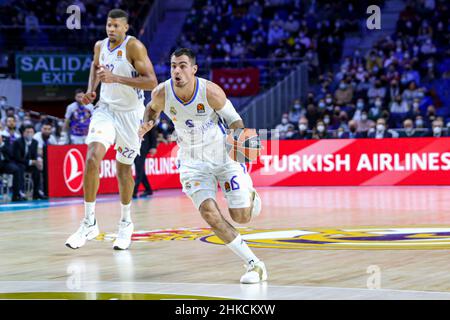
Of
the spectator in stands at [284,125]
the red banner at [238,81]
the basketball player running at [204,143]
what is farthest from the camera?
the red banner at [238,81]

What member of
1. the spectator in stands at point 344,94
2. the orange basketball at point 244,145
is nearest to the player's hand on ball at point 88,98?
the orange basketball at point 244,145

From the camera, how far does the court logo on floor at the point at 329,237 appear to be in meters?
9.89

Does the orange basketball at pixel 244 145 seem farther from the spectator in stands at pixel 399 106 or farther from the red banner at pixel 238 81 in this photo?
the red banner at pixel 238 81

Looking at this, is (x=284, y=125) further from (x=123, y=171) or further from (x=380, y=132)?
(x=123, y=171)

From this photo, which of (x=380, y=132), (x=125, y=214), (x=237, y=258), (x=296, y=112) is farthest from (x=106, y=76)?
(x=296, y=112)

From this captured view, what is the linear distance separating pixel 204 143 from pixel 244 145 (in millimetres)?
589

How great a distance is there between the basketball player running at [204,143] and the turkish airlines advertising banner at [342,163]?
43.2 feet

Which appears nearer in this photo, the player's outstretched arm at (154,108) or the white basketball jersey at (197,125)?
the white basketball jersey at (197,125)

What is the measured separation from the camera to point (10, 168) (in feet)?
62.1

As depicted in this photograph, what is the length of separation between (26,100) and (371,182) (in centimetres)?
1559

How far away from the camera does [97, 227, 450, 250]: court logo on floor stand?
9.89 meters

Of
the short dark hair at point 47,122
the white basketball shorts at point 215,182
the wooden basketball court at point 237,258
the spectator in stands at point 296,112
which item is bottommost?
the wooden basketball court at point 237,258

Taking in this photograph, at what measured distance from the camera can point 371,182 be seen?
22.4 meters
